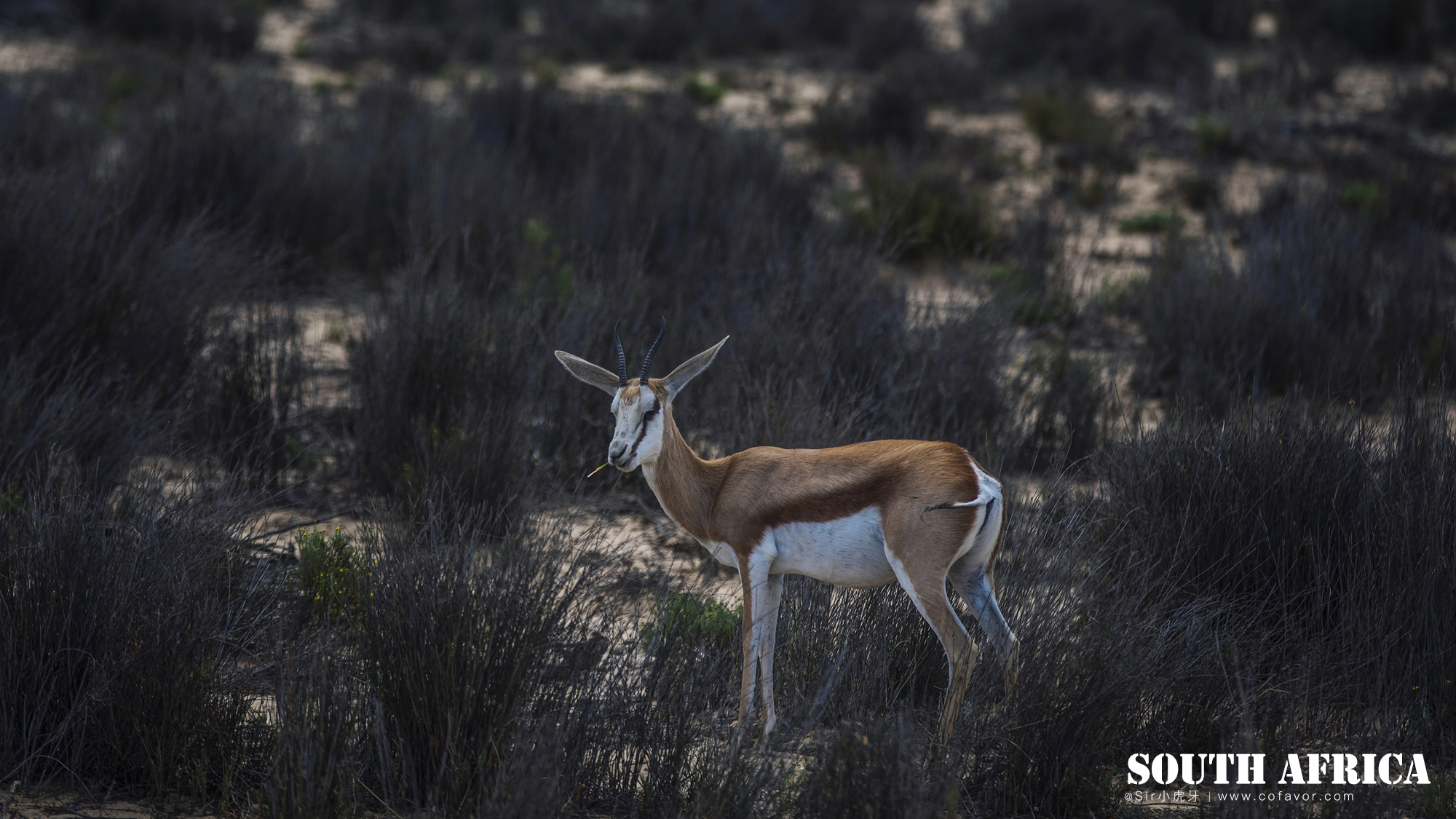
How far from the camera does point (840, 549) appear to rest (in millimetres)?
3080

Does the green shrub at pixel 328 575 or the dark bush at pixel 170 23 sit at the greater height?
the dark bush at pixel 170 23

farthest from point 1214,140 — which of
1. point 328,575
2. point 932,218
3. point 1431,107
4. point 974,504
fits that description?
point 328,575

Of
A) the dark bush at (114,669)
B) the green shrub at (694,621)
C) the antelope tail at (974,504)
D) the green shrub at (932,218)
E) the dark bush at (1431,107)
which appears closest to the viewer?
the antelope tail at (974,504)

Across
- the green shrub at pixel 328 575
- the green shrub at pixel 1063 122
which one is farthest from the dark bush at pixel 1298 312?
the green shrub at pixel 1063 122

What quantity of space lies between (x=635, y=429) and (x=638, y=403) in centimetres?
8

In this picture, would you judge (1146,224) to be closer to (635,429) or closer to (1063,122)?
(1063,122)

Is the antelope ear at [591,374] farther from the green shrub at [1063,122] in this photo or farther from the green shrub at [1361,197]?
the green shrub at [1063,122]

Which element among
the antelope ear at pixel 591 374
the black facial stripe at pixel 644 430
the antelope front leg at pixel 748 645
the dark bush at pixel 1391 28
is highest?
the dark bush at pixel 1391 28

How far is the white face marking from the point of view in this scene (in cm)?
304

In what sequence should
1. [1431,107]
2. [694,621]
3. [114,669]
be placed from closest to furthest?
[114,669] < [694,621] < [1431,107]

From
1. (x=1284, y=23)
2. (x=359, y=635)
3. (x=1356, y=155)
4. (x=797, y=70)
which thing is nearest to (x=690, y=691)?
(x=359, y=635)

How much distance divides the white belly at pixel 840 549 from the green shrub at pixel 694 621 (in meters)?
0.55

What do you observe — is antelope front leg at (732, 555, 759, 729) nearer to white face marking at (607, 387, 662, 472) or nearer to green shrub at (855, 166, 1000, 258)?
white face marking at (607, 387, 662, 472)

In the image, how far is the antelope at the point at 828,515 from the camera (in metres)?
2.97
